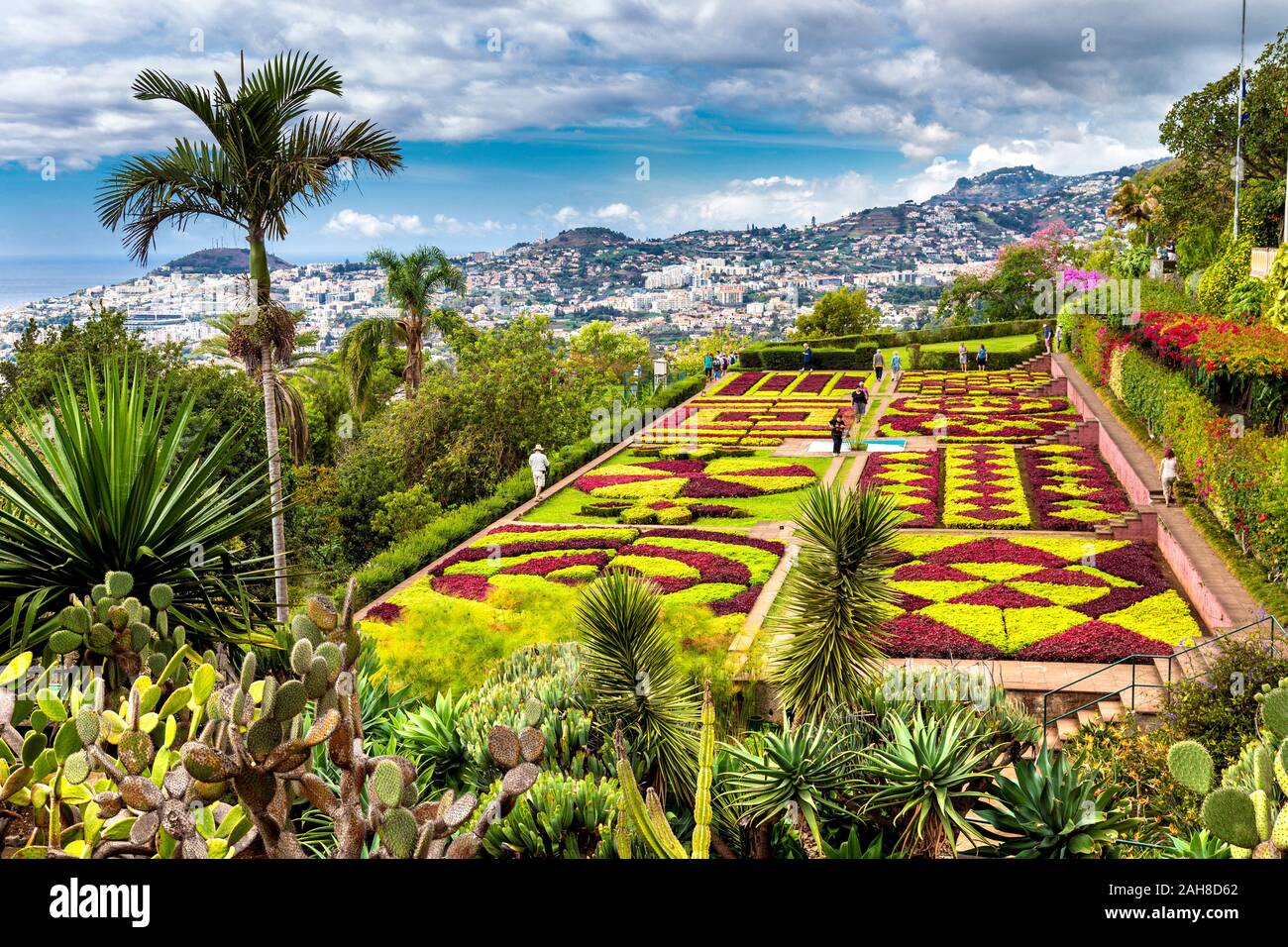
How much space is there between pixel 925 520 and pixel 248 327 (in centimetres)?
1149

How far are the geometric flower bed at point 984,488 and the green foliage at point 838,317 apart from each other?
33.2 meters

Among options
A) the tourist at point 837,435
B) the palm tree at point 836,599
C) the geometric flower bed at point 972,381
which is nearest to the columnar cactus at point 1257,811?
the palm tree at point 836,599

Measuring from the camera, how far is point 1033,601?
46.6ft

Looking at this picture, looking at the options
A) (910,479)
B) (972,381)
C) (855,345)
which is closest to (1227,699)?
(910,479)

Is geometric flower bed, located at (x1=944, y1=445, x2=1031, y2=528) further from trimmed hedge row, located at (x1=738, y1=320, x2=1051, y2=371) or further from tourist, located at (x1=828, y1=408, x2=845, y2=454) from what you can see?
trimmed hedge row, located at (x1=738, y1=320, x2=1051, y2=371)

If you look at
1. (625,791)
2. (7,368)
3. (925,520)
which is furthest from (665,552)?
(7,368)

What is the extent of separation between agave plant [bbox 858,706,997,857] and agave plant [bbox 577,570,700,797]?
1699 mm

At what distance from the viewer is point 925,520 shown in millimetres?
Answer: 19000

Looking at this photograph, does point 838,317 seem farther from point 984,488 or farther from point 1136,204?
point 984,488

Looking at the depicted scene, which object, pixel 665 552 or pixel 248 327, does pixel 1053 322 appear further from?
pixel 248 327

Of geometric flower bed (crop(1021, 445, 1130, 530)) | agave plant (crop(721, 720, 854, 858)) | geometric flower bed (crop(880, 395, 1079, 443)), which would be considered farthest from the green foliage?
agave plant (crop(721, 720, 854, 858))

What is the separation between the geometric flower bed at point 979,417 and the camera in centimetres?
2772

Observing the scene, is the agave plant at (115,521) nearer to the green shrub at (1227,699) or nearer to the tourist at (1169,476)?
the green shrub at (1227,699)

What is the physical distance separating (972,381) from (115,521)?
36.5m
